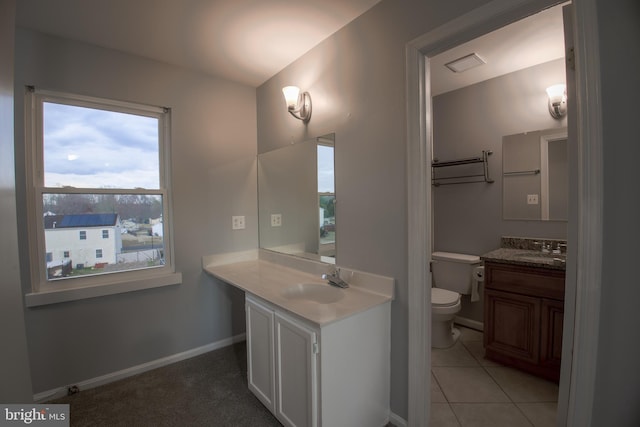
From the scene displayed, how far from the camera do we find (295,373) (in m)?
1.40

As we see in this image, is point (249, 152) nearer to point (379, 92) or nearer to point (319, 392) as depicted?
point (379, 92)

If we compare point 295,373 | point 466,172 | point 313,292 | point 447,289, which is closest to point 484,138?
point 466,172

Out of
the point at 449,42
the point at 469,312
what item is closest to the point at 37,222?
the point at 449,42

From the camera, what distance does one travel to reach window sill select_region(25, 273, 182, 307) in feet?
5.79

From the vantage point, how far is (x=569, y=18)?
106 centimetres

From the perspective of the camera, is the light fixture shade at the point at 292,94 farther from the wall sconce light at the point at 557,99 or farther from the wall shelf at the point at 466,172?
the wall sconce light at the point at 557,99

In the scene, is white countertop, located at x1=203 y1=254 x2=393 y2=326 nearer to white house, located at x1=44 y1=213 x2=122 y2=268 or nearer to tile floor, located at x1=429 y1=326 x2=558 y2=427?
white house, located at x1=44 y1=213 x2=122 y2=268

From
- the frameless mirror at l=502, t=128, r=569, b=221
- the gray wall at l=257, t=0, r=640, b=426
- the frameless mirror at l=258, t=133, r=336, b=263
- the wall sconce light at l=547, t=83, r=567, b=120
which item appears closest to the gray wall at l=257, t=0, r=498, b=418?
the gray wall at l=257, t=0, r=640, b=426

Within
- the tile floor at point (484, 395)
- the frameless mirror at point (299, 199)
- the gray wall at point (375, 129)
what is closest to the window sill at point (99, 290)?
the frameless mirror at point (299, 199)

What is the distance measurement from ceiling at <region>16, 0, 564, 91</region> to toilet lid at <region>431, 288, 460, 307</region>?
2.02 m

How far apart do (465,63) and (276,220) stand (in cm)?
211

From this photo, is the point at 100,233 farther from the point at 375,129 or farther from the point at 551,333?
the point at 551,333

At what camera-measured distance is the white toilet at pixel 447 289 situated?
2.33m

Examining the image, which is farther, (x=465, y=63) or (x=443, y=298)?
(x=443, y=298)
